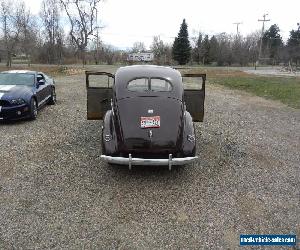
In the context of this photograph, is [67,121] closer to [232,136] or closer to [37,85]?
[37,85]

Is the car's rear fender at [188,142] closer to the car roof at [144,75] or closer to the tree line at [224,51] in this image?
the car roof at [144,75]

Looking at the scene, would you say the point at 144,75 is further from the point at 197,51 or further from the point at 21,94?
the point at 197,51

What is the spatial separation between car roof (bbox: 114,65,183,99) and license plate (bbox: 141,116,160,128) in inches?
31.4

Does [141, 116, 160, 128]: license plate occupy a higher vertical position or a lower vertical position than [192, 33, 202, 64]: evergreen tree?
lower

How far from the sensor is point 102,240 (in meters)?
→ 3.98

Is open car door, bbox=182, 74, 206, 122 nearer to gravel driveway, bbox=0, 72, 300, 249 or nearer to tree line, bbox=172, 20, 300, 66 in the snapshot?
gravel driveway, bbox=0, 72, 300, 249

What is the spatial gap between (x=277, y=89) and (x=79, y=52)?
49.9m

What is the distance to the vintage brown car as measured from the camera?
5.42 m

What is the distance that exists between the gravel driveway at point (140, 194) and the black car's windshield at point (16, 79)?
1.98 meters

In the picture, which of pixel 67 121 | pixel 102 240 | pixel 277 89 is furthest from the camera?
pixel 277 89

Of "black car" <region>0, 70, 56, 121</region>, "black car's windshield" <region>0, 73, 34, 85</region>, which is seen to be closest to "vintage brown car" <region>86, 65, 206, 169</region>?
"black car" <region>0, 70, 56, 121</region>

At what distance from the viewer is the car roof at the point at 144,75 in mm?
6477

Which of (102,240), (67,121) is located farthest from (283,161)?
(67,121)

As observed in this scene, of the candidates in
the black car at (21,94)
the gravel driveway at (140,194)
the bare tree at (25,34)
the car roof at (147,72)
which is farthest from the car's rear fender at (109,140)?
the bare tree at (25,34)
